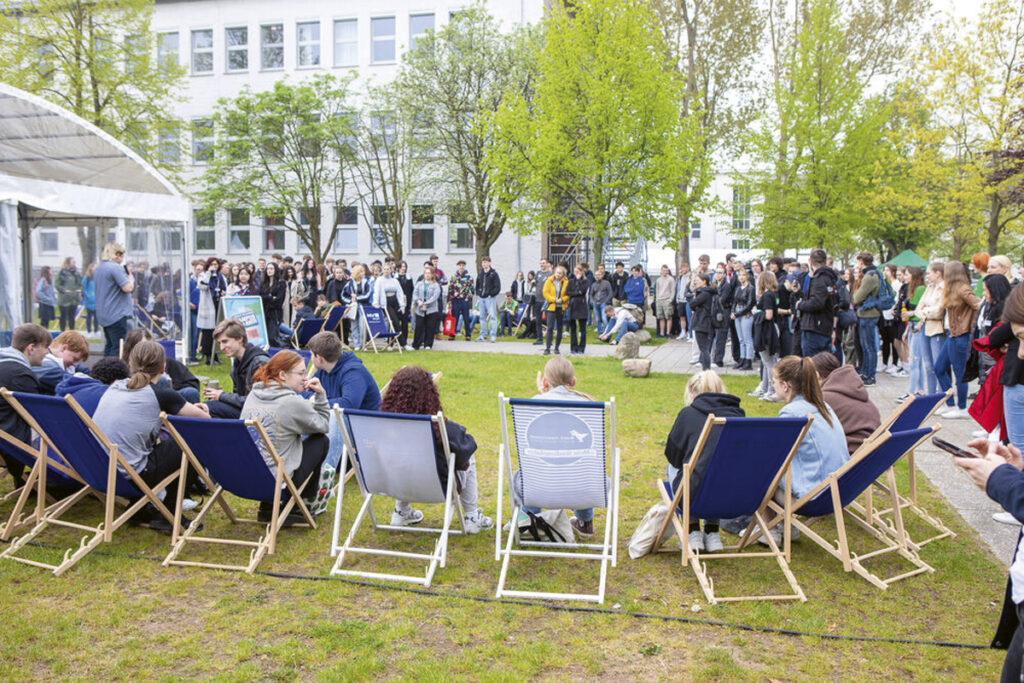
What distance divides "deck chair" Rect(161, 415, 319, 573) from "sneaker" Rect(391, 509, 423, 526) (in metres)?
0.59

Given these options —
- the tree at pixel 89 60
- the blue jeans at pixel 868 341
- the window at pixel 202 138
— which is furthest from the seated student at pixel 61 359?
the window at pixel 202 138

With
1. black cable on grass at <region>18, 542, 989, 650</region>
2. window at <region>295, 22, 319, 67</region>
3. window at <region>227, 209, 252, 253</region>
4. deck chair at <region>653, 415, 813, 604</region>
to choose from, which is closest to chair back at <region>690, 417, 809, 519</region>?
deck chair at <region>653, 415, 813, 604</region>

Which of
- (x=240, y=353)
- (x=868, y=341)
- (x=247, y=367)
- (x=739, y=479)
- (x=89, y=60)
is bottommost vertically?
(x=739, y=479)

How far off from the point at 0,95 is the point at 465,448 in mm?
9097

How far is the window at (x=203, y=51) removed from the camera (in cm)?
3241

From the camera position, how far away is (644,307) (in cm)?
1953

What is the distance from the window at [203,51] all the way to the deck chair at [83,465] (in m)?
31.5

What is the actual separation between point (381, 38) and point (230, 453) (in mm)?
29315

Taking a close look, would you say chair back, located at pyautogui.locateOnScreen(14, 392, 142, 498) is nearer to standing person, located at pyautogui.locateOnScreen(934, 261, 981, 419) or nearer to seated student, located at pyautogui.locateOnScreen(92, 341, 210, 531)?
seated student, located at pyautogui.locateOnScreen(92, 341, 210, 531)

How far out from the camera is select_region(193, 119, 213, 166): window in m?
23.4

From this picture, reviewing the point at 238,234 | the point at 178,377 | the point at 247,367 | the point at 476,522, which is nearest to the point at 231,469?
the point at 476,522

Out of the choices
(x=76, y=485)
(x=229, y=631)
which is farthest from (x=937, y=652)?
(x=76, y=485)

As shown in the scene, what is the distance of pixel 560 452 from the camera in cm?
428

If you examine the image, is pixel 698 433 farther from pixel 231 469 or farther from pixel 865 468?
pixel 231 469
